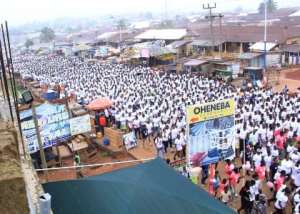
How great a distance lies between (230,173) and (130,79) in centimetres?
1794

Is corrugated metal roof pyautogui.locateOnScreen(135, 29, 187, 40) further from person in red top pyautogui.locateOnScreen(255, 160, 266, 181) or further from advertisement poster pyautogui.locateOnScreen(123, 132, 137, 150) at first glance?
person in red top pyautogui.locateOnScreen(255, 160, 266, 181)

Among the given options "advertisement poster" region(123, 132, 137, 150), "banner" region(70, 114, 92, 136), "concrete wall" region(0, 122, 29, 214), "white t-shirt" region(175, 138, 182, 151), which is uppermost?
"concrete wall" region(0, 122, 29, 214)

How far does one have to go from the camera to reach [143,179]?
492cm

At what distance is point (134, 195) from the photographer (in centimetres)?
461

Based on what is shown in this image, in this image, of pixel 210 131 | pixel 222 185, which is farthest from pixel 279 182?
pixel 210 131

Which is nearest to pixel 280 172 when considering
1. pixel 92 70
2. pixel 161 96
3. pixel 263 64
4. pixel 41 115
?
pixel 41 115

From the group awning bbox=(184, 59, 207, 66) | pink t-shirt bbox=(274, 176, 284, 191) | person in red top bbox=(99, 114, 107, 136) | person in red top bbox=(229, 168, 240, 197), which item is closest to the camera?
pink t-shirt bbox=(274, 176, 284, 191)

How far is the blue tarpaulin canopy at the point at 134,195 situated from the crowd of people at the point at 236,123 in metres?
3.63

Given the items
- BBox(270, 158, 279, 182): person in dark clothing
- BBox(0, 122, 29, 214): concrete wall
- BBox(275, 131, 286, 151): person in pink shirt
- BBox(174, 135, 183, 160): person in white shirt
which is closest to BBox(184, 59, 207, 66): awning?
BBox(174, 135, 183, 160): person in white shirt

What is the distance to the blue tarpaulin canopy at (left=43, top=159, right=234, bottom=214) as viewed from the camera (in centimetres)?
435

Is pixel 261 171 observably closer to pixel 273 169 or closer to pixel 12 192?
pixel 273 169

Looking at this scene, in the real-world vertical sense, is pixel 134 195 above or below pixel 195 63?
above

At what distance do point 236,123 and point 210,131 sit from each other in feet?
13.5

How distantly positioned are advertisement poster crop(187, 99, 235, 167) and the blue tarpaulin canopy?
140 inches
